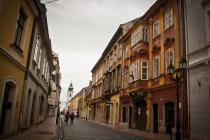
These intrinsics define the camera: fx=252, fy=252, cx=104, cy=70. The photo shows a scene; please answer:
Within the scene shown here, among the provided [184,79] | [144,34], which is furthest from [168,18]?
[184,79]

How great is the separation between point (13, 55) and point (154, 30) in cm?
1736

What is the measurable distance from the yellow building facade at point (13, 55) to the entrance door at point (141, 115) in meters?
15.4

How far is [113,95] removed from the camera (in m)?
41.0

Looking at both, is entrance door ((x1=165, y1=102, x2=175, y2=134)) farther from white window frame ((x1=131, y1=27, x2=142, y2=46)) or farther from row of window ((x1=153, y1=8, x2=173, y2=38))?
white window frame ((x1=131, y1=27, x2=142, y2=46))

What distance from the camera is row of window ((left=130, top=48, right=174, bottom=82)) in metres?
22.2

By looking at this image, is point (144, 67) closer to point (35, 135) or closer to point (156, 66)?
point (156, 66)

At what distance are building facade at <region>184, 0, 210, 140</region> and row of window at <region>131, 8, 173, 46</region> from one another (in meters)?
4.19

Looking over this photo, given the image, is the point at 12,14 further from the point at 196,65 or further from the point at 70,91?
the point at 70,91

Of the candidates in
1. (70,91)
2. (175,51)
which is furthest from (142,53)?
(70,91)

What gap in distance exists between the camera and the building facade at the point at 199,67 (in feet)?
52.3

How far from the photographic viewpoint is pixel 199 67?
1681 cm

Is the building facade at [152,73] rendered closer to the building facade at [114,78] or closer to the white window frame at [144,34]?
the white window frame at [144,34]

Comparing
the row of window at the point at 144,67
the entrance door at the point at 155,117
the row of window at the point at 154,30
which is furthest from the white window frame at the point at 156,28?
the entrance door at the point at 155,117

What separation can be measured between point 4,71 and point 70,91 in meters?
61.8
